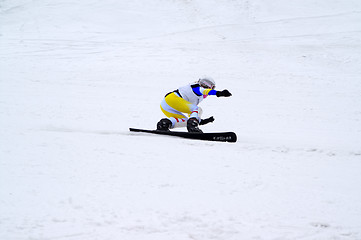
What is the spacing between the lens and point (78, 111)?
33.4 ft

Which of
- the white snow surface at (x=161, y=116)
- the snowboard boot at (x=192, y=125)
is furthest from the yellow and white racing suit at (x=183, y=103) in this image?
the white snow surface at (x=161, y=116)

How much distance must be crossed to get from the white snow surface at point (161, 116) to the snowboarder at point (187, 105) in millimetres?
668

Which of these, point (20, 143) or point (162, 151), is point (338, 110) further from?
point (20, 143)

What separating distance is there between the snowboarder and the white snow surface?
67 centimetres

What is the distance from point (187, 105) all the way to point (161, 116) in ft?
9.14

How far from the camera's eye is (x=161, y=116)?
10180 mm

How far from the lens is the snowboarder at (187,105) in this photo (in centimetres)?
721

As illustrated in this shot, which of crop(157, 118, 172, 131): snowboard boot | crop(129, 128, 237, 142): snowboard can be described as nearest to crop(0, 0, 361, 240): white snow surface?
crop(129, 128, 237, 142): snowboard

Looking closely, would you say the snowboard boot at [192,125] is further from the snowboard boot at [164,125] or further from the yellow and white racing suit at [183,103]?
the snowboard boot at [164,125]

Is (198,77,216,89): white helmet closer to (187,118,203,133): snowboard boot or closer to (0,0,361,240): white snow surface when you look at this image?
(187,118,203,133): snowboard boot

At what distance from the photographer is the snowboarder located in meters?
7.21

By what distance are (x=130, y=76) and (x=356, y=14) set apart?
13.7m

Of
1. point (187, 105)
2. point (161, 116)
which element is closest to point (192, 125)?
point (187, 105)

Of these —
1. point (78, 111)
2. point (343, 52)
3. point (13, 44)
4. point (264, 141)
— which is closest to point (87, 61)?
point (13, 44)
